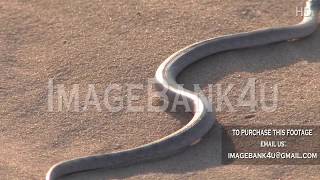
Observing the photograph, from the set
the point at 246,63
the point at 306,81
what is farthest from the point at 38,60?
→ the point at 306,81

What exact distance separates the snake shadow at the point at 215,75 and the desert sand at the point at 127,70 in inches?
0.5

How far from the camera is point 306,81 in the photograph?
9.47 metres

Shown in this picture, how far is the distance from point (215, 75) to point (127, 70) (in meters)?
1.15

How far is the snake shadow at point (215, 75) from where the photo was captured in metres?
7.92

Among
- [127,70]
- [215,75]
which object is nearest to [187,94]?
[215,75]

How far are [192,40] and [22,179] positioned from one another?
12.4 ft

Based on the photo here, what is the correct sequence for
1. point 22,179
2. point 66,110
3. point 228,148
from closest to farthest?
point 22,179
point 228,148
point 66,110

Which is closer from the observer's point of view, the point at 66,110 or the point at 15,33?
the point at 66,110

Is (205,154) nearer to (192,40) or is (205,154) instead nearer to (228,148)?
(228,148)

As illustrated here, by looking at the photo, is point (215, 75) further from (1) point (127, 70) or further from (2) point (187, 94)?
(1) point (127, 70)

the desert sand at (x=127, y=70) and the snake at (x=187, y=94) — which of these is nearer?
the snake at (x=187, y=94)

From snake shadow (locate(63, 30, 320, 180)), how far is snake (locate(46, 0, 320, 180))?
67 mm

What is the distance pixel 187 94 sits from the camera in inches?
355

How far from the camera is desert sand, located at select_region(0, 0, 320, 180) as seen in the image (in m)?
8.08
